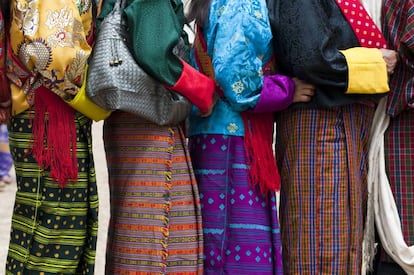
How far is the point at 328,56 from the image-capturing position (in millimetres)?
A: 2922

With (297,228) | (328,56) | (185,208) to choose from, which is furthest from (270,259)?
(328,56)

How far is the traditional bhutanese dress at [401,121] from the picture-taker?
3037 millimetres

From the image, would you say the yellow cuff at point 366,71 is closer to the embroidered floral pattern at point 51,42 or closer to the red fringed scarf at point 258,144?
the red fringed scarf at point 258,144

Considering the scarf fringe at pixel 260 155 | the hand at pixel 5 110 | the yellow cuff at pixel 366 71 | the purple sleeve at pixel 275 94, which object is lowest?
the scarf fringe at pixel 260 155

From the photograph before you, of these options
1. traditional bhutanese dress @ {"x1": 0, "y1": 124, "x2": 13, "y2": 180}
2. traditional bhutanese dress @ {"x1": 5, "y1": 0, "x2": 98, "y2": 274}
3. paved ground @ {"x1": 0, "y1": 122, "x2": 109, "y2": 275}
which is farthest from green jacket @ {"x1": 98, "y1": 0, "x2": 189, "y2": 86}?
traditional bhutanese dress @ {"x1": 0, "y1": 124, "x2": 13, "y2": 180}

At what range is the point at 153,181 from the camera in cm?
288

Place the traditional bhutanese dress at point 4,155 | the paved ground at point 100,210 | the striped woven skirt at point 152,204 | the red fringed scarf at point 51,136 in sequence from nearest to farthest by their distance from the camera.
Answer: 1. the red fringed scarf at point 51,136
2. the striped woven skirt at point 152,204
3. the paved ground at point 100,210
4. the traditional bhutanese dress at point 4,155

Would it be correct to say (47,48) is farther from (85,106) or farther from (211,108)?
(211,108)

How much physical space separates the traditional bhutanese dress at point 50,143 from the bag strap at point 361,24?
102 cm

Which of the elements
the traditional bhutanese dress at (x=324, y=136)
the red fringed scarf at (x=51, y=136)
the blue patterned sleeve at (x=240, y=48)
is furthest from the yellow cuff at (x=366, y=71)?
the red fringed scarf at (x=51, y=136)

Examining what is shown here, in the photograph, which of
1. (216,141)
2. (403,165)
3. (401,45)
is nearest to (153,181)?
(216,141)

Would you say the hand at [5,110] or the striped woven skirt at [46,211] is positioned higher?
the hand at [5,110]

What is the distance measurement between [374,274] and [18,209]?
1515 mm

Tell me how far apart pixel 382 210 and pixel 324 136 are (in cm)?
41
